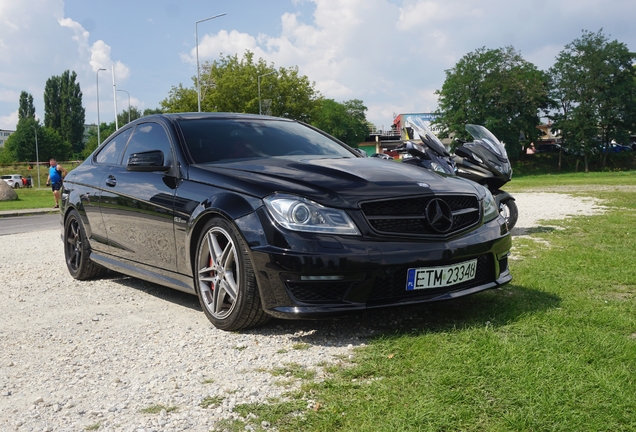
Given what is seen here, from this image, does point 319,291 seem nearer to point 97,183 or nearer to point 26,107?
point 97,183

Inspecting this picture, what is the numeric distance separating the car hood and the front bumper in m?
0.26

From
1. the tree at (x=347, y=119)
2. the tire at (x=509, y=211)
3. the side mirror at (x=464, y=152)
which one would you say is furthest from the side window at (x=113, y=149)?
the tree at (x=347, y=119)

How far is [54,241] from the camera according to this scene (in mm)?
10539

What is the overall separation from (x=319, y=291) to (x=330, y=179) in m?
0.74

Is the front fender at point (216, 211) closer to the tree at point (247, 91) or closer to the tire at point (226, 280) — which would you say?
the tire at point (226, 280)

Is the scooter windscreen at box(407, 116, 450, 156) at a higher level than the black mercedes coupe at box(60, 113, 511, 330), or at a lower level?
higher

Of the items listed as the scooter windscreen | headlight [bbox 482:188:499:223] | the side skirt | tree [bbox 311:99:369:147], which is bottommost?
the side skirt

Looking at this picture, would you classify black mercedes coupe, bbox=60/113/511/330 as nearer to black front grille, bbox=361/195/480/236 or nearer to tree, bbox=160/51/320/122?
black front grille, bbox=361/195/480/236

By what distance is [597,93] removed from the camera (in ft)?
192

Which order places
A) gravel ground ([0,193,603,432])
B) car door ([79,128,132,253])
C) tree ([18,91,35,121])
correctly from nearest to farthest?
gravel ground ([0,193,603,432]) < car door ([79,128,132,253]) < tree ([18,91,35,121])

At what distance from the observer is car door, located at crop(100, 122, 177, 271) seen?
4848 millimetres

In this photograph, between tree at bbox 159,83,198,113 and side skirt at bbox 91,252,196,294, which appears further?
tree at bbox 159,83,198,113

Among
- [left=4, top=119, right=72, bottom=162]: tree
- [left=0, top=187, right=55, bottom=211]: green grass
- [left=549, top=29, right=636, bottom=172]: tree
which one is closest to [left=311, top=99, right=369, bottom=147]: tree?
[left=4, top=119, right=72, bottom=162]: tree

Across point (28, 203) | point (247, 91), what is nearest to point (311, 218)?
point (28, 203)
